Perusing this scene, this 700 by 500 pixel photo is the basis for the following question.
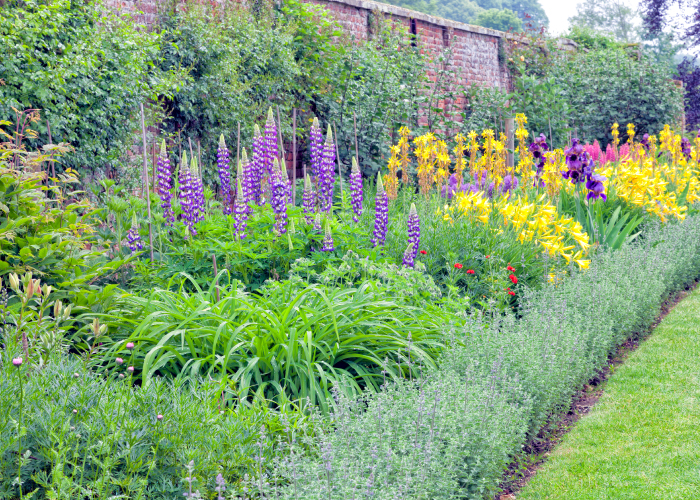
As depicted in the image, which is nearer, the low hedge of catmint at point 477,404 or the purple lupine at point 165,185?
the low hedge of catmint at point 477,404

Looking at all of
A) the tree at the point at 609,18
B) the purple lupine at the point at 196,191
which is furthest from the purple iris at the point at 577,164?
the tree at the point at 609,18

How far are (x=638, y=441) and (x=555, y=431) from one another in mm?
429

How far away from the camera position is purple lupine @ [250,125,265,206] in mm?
4805

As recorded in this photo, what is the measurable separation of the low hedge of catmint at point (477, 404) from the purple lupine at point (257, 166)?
213 cm

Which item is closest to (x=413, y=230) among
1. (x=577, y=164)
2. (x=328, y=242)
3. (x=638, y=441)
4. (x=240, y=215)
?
(x=328, y=242)

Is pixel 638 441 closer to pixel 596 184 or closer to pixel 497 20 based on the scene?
pixel 596 184

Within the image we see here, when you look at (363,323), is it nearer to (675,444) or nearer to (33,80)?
(675,444)

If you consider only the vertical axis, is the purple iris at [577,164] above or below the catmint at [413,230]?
above

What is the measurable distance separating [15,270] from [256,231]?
166 cm

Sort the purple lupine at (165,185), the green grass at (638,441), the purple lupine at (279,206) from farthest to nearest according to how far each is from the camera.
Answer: the purple lupine at (165,185)
the purple lupine at (279,206)
the green grass at (638,441)

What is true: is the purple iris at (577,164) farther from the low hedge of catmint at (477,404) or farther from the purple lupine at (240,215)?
the purple lupine at (240,215)

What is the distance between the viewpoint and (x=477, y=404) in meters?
2.60

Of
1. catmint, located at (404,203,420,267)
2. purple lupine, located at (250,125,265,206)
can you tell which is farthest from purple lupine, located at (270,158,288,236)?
catmint, located at (404,203,420,267)

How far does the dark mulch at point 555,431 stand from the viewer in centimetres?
293
